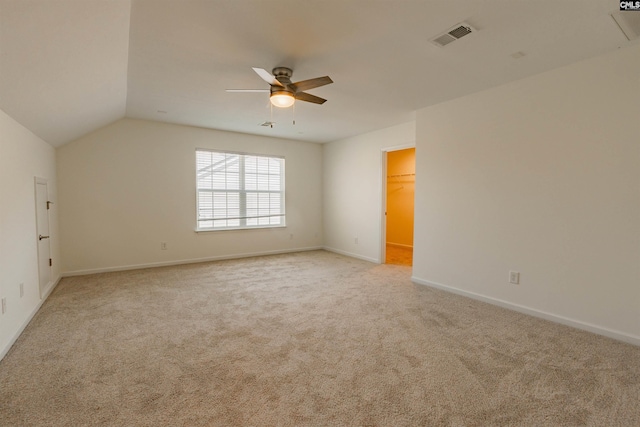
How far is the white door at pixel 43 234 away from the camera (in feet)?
11.5

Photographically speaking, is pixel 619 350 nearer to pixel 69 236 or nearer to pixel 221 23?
pixel 221 23

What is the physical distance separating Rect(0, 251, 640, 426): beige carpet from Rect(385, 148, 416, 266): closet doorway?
398cm

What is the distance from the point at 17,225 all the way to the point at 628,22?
18.1ft

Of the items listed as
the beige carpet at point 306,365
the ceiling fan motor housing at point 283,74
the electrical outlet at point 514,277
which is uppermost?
the ceiling fan motor housing at point 283,74

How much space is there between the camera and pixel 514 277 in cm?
339

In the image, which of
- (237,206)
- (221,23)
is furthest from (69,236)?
(221,23)

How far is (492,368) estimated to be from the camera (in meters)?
2.24

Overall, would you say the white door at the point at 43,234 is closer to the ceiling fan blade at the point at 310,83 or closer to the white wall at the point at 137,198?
the white wall at the point at 137,198

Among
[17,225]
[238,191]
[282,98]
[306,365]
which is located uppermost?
[282,98]

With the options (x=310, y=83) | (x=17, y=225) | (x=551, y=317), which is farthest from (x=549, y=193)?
(x=17, y=225)

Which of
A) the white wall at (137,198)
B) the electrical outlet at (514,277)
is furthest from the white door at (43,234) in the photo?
the electrical outlet at (514,277)

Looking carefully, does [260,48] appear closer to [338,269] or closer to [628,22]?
[628,22]

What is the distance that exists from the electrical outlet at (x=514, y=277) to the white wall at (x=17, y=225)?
4900mm

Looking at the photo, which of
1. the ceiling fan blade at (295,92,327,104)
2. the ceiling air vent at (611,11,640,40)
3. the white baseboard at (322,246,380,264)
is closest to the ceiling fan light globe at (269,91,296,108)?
the ceiling fan blade at (295,92,327,104)
